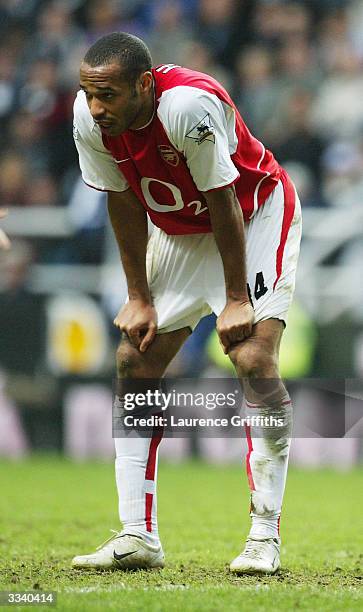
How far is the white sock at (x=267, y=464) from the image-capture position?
491cm

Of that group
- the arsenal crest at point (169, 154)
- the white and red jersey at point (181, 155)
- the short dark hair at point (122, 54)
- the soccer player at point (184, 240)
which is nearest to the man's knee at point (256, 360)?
the soccer player at point (184, 240)

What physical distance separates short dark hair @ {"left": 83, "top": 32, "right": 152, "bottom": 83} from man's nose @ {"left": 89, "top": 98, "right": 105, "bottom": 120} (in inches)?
5.7

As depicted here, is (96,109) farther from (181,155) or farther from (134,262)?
(134,262)

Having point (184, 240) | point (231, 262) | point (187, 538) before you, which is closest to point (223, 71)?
point (187, 538)

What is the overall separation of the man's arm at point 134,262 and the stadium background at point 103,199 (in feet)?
18.3

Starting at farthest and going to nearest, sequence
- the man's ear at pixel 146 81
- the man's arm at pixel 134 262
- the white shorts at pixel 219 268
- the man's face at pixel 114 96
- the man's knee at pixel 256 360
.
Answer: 1. the man's arm at pixel 134 262
2. the white shorts at pixel 219 268
3. the man's knee at pixel 256 360
4. the man's ear at pixel 146 81
5. the man's face at pixel 114 96

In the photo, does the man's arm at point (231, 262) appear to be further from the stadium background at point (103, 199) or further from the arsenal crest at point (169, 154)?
the stadium background at point (103, 199)

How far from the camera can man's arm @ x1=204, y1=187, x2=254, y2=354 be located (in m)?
4.75

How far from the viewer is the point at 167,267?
533 centimetres

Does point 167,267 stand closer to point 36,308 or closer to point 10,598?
point 10,598

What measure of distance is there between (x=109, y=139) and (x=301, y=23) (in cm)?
984

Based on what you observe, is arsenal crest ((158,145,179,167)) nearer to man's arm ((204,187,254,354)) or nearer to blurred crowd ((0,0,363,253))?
man's arm ((204,187,254,354))

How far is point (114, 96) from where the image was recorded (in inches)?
180

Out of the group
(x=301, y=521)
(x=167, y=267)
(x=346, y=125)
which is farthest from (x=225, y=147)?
(x=346, y=125)
